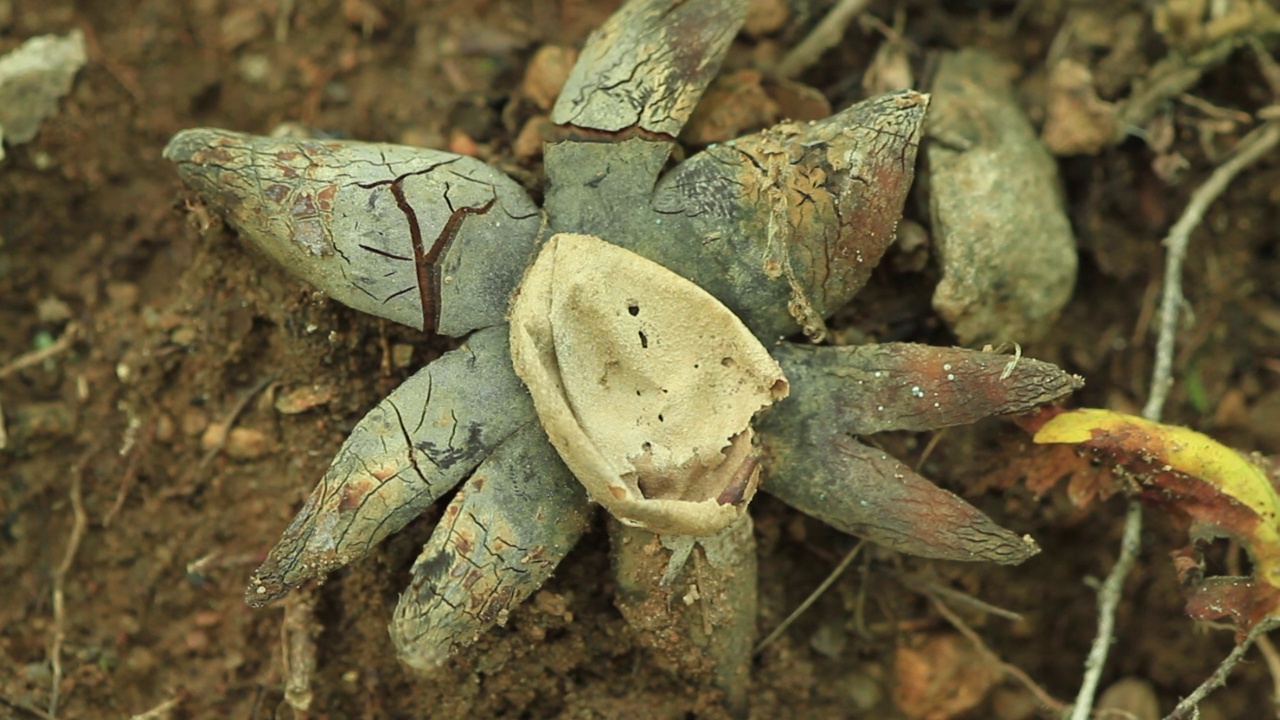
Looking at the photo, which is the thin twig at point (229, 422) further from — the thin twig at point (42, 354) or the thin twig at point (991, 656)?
→ the thin twig at point (991, 656)

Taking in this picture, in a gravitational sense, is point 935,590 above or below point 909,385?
below

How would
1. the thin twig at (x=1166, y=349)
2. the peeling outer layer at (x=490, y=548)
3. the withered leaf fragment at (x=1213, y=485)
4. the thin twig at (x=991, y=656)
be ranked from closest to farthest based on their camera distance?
the peeling outer layer at (x=490, y=548), the withered leaf fragment at (x=1213, y=485), the thin twig at (x=1166, y=349), the thin twig at (x=991, y=656)

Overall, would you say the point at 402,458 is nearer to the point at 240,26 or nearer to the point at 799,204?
the point at 799,204

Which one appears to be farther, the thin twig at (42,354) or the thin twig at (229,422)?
the thin twig at (42,354)

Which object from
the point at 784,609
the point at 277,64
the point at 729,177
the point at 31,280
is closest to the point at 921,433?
the point at 784,609

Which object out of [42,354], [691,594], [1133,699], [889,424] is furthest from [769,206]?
[42,354]

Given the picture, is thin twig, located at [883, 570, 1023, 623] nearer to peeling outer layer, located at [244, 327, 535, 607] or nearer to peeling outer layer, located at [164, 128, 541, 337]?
peeling outer layer, located at [244, 327, 535, 607]

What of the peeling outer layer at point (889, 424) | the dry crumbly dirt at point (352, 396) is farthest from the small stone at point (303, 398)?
the peeling outer layer at point (889, 424)
